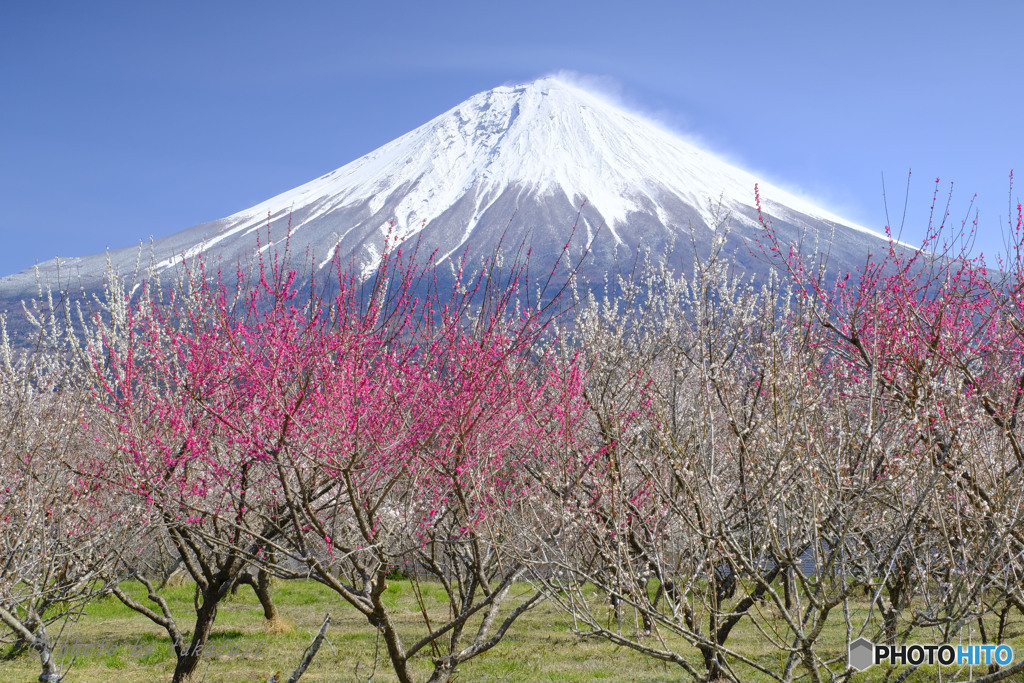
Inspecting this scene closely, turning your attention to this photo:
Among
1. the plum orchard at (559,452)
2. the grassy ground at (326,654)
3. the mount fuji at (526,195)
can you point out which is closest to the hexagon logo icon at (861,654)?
the plum orchard at (559,452)

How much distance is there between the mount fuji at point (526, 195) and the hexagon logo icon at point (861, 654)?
92.8 m

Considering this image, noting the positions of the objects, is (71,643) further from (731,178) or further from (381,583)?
(731,178)

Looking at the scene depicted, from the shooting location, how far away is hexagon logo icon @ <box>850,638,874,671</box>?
11.6ft

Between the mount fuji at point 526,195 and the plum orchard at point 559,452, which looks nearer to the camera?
the plum orchard at point 559,452

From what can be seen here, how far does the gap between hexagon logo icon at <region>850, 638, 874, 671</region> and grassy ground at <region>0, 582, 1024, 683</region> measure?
5.44 meters

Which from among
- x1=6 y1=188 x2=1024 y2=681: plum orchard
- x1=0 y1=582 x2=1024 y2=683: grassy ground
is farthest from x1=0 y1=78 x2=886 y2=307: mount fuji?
x1=6 y1=188 x2=1024 y2=681: plum orchard

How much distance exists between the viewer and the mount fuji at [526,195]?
10894 centimetres

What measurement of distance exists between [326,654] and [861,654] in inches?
429

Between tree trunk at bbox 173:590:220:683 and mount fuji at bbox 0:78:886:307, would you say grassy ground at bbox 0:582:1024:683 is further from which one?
mount fuji at bbox 0:78:886:307

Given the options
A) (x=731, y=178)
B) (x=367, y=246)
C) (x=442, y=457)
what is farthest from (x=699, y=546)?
(x=731, y=178)

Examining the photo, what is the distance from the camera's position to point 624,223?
409 feet

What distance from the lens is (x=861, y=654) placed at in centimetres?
360

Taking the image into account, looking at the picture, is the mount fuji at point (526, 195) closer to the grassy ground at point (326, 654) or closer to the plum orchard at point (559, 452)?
the grassy ground at point (326, 654)

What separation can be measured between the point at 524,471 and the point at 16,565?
508 centimetres
